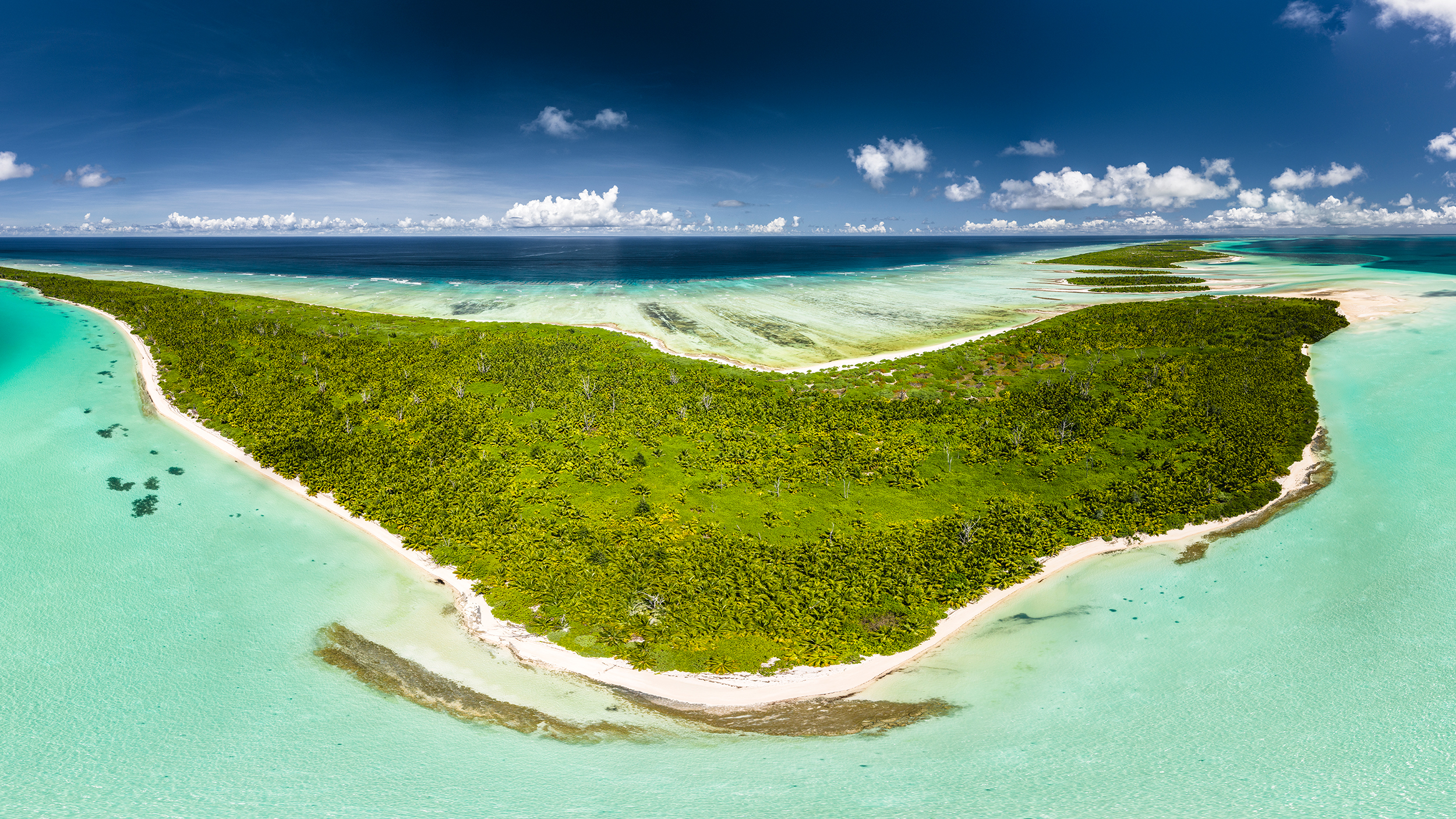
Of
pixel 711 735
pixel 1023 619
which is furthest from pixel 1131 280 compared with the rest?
pixel 711 735

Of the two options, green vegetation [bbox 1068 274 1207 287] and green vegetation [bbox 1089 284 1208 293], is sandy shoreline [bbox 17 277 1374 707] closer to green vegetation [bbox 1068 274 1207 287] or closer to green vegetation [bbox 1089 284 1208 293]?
green vegetation [bbox 1089 284 1208 293]

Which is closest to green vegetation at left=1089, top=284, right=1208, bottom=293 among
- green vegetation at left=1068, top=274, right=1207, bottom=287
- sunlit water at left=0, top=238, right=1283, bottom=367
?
green vegetation at left=1068, top=274, right=1207, bottom=287

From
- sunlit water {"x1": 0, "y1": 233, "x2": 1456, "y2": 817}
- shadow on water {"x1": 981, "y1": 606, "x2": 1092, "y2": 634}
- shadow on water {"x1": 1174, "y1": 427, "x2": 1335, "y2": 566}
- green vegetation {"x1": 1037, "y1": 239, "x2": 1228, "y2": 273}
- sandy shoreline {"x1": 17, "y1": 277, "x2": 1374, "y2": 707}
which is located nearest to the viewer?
sunlit water {"x1": 0, "y1": 233, "x2": 1456, "y2": 817}

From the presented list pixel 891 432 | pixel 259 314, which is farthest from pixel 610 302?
pixel 891 432

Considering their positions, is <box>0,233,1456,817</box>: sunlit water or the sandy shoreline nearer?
<box>0,233,1456,817</box>: sunlit water

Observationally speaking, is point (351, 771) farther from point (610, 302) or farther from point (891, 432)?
point (610, 302)

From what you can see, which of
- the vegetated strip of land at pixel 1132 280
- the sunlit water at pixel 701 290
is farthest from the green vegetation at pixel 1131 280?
the sunlit water at pixel 701 290

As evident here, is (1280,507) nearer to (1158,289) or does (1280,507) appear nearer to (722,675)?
(722,675)
